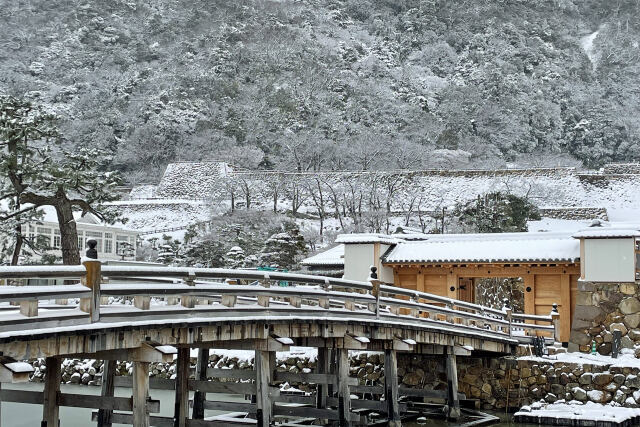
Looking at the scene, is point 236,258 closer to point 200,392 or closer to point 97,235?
point 97,235

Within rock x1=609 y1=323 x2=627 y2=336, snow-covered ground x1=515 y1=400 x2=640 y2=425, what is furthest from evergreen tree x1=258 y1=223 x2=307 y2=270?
snow-covered ground x1=515 y1=400 x2=640 y2=425

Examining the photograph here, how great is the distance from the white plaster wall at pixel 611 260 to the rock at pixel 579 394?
2.77 meters

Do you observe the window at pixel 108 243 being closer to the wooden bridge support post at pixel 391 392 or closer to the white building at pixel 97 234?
the white building at pixel 97 234

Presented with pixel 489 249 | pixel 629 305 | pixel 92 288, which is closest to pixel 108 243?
pixel 489 249

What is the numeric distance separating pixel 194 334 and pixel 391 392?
5.49 meters

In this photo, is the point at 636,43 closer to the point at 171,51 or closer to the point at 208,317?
the point at 171,51

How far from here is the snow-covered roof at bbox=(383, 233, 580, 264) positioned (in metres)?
20.6

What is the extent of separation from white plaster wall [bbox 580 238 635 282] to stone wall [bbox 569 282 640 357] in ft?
0.58

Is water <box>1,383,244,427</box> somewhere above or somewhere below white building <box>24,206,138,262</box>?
below

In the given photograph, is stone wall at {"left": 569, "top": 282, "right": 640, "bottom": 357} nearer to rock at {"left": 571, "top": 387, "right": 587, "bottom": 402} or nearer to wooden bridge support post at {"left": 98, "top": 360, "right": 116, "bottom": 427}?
rock at {"left": 571, "top": 387, "right": 587, "bottom": 402}

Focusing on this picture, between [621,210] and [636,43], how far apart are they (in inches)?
1631

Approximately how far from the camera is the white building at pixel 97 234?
36750 mm

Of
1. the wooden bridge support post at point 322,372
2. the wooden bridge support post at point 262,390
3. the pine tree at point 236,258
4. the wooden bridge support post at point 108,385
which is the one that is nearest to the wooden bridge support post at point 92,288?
the wooden bridge support post at point 262,390

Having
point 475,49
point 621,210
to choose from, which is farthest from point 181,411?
point 475,49
